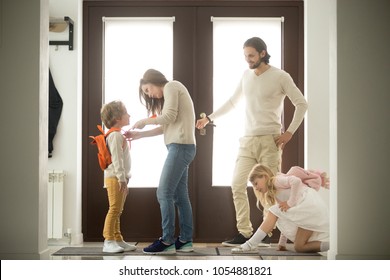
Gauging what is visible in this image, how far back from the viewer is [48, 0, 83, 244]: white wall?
5656 mm

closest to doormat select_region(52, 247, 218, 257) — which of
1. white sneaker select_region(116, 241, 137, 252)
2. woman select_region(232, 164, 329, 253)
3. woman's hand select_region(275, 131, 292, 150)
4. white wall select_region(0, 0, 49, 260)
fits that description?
white sneaker select_region(116, 241, 137, 252)

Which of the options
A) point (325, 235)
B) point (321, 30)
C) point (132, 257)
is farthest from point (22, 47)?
point (321, 30)

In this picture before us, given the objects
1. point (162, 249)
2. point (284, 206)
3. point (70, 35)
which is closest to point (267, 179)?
point (284, 206)

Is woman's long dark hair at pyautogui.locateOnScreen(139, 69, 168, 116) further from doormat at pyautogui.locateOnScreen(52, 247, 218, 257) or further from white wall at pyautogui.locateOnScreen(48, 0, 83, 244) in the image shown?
white wall at pyautogui.locateOnScreen(48, 0, 83, 244)

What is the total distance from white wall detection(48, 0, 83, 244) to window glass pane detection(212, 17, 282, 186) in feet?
3.59

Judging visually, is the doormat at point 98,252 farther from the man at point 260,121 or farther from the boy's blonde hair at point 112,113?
the boy's blonde hair at point 112,113

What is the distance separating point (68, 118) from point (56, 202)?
2.15 feet

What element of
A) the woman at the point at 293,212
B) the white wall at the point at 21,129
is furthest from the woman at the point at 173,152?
the white wall at the point at 21,129

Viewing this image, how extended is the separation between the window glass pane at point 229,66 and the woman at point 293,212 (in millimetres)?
1055

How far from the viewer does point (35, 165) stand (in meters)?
3.94

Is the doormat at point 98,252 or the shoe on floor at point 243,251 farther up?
the shoe on floor at point 243,251

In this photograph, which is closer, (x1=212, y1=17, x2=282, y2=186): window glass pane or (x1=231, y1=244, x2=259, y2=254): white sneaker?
(x1=231, y1=244, x2=259, y2=254): white sneaker

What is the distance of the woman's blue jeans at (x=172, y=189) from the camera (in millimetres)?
4375

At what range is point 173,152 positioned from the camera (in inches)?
174
